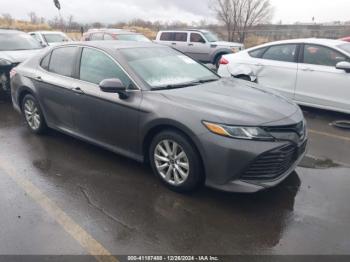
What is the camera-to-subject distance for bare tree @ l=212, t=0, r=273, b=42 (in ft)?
76.8

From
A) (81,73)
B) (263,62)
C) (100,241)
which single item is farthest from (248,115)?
(263,62)

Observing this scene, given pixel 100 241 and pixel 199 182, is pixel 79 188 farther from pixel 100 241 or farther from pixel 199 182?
pixel 199 182

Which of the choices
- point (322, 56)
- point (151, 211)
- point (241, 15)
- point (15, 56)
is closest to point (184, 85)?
point (151, 211)

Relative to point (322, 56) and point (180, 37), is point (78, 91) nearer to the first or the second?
point (322, 56)

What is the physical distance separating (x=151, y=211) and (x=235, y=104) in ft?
4.58

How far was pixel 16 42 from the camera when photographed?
900 cm

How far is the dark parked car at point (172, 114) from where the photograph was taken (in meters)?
3.29

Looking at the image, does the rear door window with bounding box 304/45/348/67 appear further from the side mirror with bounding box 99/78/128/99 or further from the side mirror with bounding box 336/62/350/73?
the side mirror with bounding box 99/78/128/99

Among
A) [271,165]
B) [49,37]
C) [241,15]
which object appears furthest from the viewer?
[241,15]

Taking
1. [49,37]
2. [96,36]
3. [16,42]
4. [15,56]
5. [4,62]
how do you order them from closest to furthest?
[4,62]
[15,56]
[16,42]
[96,36]
[49,37]

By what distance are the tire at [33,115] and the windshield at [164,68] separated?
6.33ft

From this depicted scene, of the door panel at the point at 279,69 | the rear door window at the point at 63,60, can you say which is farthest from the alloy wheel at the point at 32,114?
the door panel at the point at 279,69

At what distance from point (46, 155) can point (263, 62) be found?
4.76 meters

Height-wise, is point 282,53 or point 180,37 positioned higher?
point 180,37
